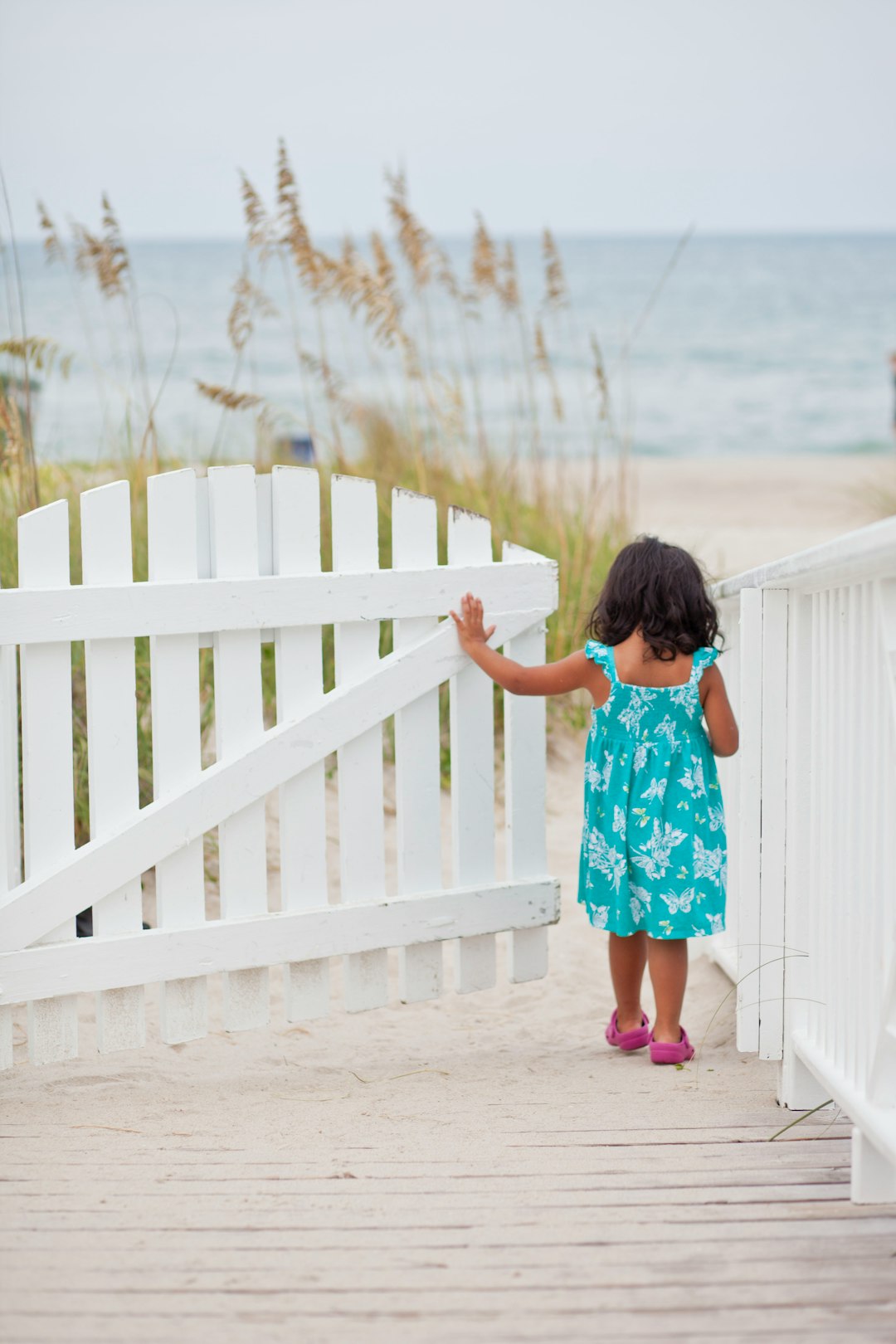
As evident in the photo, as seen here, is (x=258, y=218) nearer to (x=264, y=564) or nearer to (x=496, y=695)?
(x=496, y=695)

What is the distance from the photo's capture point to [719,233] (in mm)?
81312

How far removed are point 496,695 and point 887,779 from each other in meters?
3.13

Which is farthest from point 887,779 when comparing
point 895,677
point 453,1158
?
point 453,1158

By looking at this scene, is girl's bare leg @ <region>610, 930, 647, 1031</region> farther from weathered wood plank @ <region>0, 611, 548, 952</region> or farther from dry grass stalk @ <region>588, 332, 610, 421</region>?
dry grass stalk @ <region>588, 332, 610, 421</region>

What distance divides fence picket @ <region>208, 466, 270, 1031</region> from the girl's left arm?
0.49 meters

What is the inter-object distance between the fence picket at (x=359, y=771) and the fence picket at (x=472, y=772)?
0.67ft

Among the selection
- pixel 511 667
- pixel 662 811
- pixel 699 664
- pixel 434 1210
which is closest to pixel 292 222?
pixel 511 667

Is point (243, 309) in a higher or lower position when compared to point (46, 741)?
higher

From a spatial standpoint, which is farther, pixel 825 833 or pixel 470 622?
pixel 470 622

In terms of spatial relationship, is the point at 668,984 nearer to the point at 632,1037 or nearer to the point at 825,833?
the point at 632,1037

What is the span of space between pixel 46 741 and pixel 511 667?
1.03 meters

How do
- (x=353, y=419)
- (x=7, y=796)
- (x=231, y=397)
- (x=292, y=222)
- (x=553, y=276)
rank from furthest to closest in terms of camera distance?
1. (x=353, y=419)
2. (x=553, y=276)
3. (x=292, y=222)
4. (x=231, y=397)
5. (x=7, y=796)

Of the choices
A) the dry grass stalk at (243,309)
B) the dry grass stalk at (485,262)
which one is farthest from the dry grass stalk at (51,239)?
the dry grass stalk at (485,262)

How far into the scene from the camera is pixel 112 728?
2668 mm
